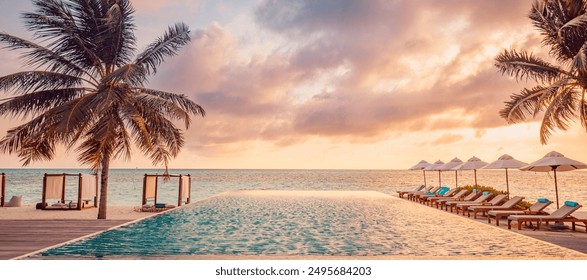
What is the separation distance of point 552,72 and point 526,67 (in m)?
0.70

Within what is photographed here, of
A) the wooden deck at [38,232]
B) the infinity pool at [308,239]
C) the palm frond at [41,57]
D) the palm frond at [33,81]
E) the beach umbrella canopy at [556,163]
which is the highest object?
the palm frond at [41,57]

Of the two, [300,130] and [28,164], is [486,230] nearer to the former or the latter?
[300,130]

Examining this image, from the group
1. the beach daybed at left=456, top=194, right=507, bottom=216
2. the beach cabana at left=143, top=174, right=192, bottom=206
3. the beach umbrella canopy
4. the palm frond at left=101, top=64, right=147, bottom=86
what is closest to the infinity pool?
the beach daybed at left=456, top=194, right=507, bottom=216

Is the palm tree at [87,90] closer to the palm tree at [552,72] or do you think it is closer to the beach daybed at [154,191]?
the beach daybed at [154,191]

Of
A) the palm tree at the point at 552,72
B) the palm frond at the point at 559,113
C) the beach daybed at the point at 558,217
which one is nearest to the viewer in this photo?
the beach daybed at the point at 558,217

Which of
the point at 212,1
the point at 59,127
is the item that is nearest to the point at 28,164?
the point at 59,127

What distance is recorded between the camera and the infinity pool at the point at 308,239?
7832mm

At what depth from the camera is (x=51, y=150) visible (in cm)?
1268

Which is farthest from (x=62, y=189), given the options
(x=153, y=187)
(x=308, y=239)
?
(x=308, y=239)

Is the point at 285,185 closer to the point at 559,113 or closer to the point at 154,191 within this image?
the point at 154,191

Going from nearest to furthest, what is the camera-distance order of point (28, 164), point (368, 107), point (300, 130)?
1. point (28, 164)
2. point (368, 107)
3. point (300, 130)

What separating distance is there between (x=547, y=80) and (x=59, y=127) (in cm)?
1326

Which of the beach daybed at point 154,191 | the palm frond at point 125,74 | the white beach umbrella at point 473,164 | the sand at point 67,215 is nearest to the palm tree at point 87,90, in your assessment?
the palm frond at point 125,74

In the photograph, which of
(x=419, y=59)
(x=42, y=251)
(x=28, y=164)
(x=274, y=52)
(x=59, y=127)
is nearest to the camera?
(x=42, y=251)
